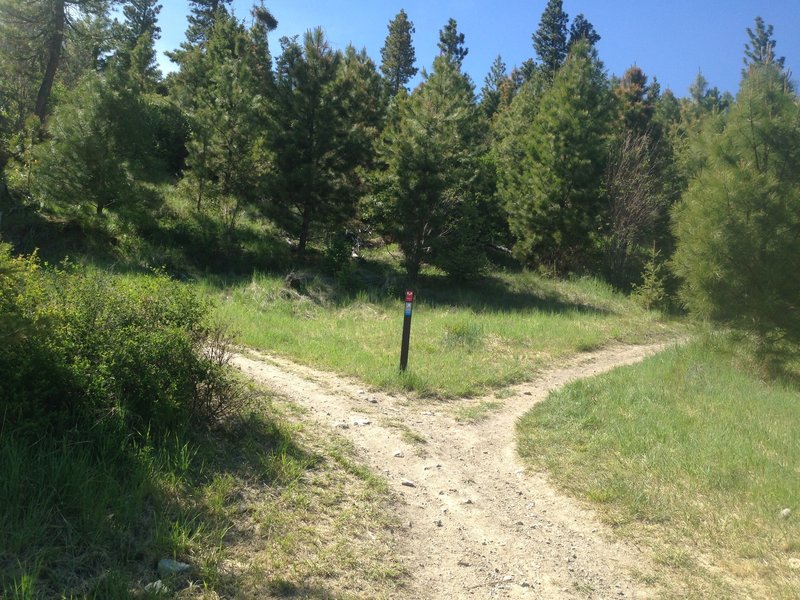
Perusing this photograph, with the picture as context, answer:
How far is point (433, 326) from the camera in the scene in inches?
504

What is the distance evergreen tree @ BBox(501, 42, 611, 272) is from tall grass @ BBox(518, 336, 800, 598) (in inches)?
531

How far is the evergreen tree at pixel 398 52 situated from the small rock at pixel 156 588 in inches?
1986

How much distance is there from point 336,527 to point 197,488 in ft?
3.59

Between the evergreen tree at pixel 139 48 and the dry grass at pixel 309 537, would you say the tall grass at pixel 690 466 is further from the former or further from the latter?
the evergreen tree at pixel 139 48

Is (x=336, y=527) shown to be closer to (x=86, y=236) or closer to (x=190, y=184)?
(x=86, y=236)

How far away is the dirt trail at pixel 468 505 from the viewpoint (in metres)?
4.26

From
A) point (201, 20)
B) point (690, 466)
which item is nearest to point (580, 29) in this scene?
point (201, 20)

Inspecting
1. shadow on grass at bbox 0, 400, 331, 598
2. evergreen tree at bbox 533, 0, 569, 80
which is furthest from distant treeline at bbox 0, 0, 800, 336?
evergreen tree at bbox 533, 0, 569, 80

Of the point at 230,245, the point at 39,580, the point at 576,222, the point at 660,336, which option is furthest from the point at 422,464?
the point at 576,222

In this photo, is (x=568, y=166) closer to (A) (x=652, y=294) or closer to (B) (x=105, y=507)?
(A) (x=652, y=294)

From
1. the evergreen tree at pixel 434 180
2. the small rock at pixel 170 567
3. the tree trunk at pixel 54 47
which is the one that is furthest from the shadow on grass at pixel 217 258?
the small rock at pixel 170 567

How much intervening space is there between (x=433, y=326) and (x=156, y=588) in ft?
31.5

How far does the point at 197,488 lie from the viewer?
4.63 m

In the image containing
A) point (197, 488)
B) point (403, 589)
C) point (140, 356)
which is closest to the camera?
point (403, 589)
